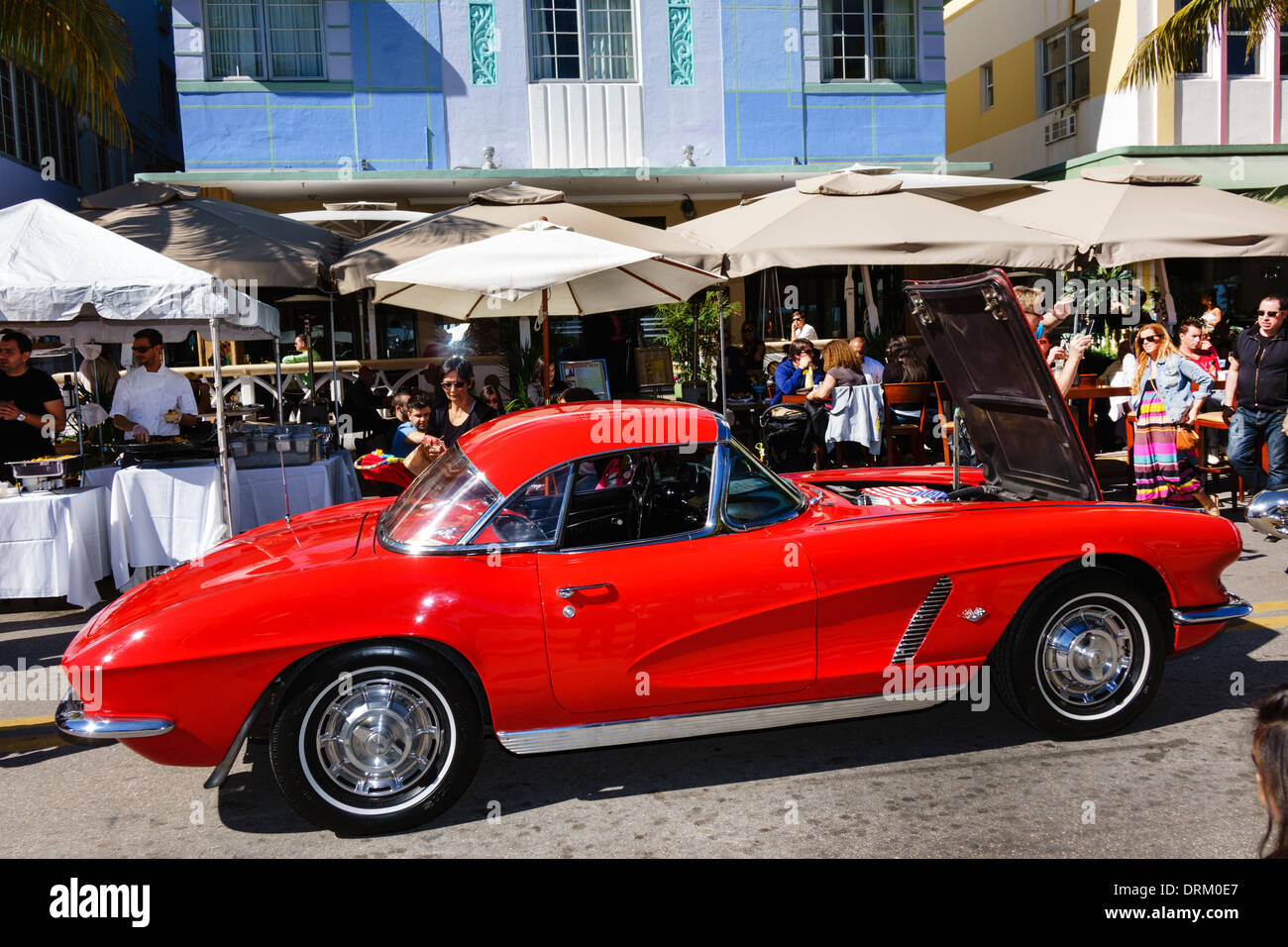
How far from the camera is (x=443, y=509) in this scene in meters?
4.32

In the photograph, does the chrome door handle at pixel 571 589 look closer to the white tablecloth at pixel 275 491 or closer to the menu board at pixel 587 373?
the white tablecloth at pixel 275 491

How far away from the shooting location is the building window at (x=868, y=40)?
1723 cm

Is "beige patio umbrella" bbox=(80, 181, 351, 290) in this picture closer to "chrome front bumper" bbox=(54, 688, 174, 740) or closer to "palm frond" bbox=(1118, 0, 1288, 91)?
"chrome front bumper" bbox=(54, 688, 174, 740)

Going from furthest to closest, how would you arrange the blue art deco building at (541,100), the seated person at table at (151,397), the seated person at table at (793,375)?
the blue art deco building at (541,100) → the seated person at table at (793,375) → the seated person at table at (151,397)

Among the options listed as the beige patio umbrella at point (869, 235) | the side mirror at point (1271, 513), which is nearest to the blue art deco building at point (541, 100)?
the beige patio umbrella at point (869, 235)

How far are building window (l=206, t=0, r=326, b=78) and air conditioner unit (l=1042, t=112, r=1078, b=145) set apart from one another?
44.6 ft

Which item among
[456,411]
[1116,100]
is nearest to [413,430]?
[456,411]

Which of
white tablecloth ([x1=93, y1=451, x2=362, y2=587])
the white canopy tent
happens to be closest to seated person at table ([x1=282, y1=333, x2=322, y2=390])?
the white canopy tent

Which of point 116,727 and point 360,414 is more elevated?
point 360,414

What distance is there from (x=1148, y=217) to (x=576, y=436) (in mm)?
9131

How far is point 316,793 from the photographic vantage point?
12.8 feet

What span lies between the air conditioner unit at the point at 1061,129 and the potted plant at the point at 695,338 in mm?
10277

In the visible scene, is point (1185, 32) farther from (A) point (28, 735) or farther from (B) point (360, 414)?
(A) point (28, 735)

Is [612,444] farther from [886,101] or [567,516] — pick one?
[886,101]
